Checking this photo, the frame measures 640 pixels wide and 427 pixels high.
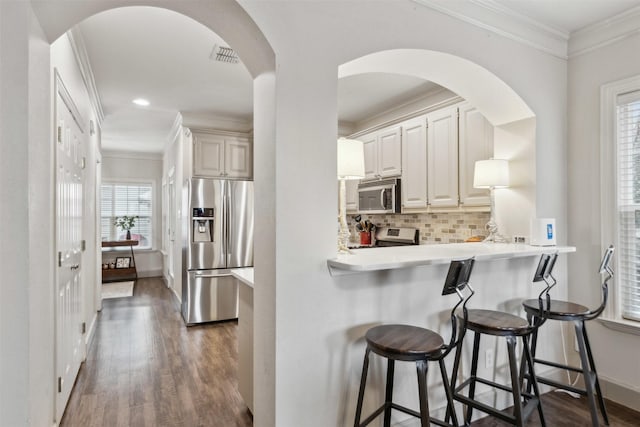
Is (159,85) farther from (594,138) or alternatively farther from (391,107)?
(594,138)

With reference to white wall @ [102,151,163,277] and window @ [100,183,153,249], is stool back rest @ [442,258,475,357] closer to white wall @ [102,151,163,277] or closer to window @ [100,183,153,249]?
white wall @ [102,151,163,277]

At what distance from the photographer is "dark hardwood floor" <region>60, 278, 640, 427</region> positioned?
2.30 metres

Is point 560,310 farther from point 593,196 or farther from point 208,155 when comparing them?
point 208,155

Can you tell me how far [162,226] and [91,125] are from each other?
14.3 feet

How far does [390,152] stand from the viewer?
4043 millimetres

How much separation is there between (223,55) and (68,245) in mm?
1856

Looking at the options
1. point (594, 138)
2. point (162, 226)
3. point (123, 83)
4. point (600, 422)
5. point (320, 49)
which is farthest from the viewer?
point (162, 226)

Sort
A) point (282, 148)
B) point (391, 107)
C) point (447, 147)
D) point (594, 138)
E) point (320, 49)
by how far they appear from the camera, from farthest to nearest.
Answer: point (391, 107), point (447, 147), point (594, 138), point (320, 49), point (282, 148)

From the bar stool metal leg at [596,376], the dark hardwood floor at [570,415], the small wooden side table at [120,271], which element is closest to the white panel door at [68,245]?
the dark hardwood floor at [570,415]

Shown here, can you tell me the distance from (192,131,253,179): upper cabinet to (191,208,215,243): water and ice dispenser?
1.68 ft

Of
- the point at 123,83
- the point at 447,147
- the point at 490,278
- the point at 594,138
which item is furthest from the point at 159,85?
the point at 594,138

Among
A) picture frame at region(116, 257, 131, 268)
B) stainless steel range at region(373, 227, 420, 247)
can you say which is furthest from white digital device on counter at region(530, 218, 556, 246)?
picture frame at region(116, 257, 131, 268)

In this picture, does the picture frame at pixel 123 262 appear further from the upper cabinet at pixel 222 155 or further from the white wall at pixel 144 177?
the upper cabinet at pixel 222 155

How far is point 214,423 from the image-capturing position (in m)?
2.27
